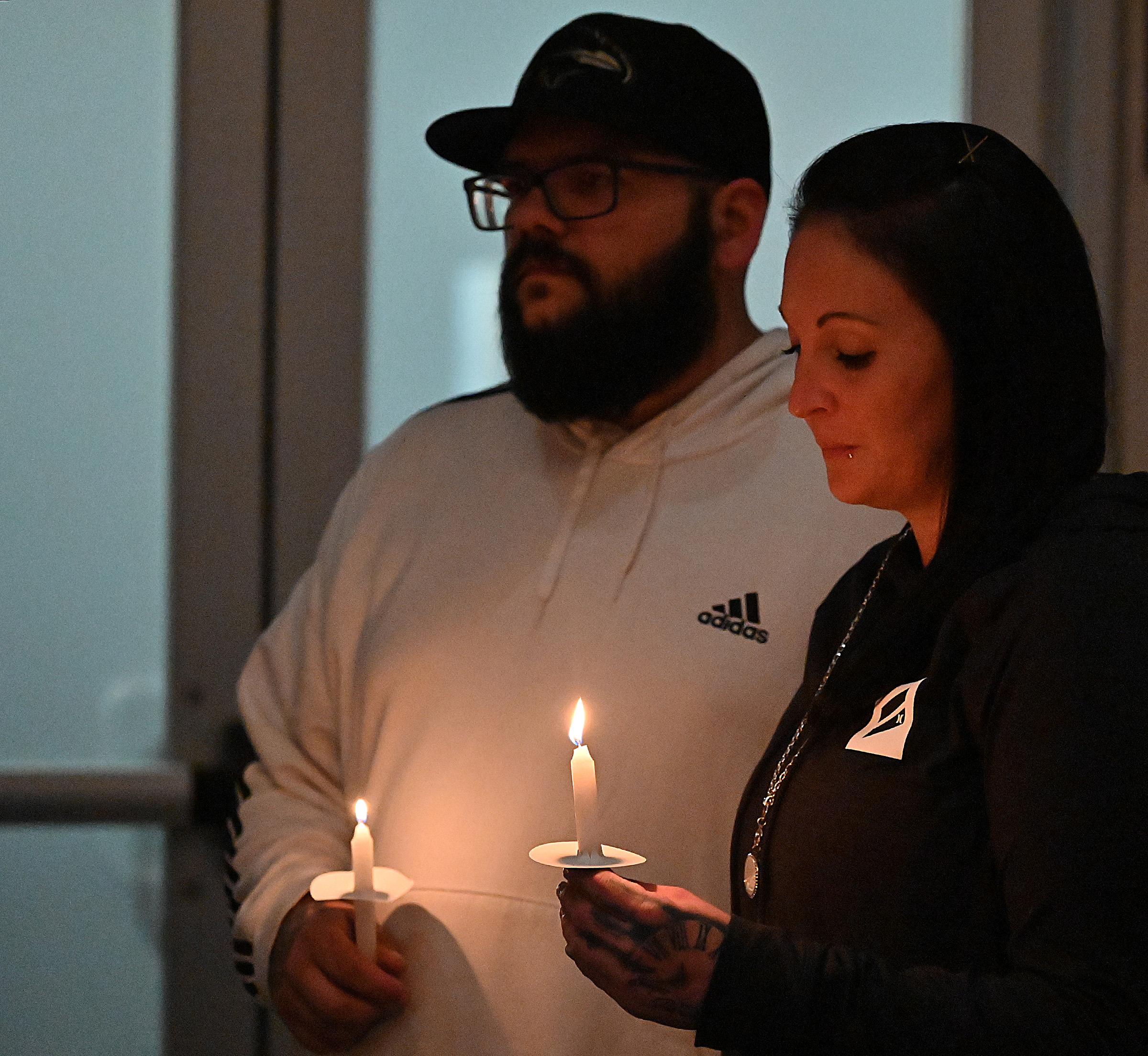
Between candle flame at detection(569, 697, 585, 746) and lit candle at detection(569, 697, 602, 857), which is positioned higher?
candle flame at detection(569, 697, 585, 746)

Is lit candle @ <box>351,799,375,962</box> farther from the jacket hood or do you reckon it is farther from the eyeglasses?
the eyeglasses

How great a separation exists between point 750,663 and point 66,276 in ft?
4.38

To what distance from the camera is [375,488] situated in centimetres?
185

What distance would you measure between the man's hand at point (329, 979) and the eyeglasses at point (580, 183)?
0.93 metres

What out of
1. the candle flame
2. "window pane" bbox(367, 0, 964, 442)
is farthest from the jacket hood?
"window pane" bbox(367, 0, 964, 442)

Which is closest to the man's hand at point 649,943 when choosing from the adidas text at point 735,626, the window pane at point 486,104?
the adidas text at point 735,626

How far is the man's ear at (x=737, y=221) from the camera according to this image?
5.70 feet

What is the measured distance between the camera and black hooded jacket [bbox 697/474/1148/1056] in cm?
85

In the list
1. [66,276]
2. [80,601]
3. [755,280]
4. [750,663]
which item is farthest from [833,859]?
[66,276]

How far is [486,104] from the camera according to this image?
7.03 ft

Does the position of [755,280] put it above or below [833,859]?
above

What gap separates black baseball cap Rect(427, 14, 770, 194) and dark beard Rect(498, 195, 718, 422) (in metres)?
0.09

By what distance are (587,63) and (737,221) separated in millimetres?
296

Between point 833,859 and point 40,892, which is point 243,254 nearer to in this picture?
point 40,892
